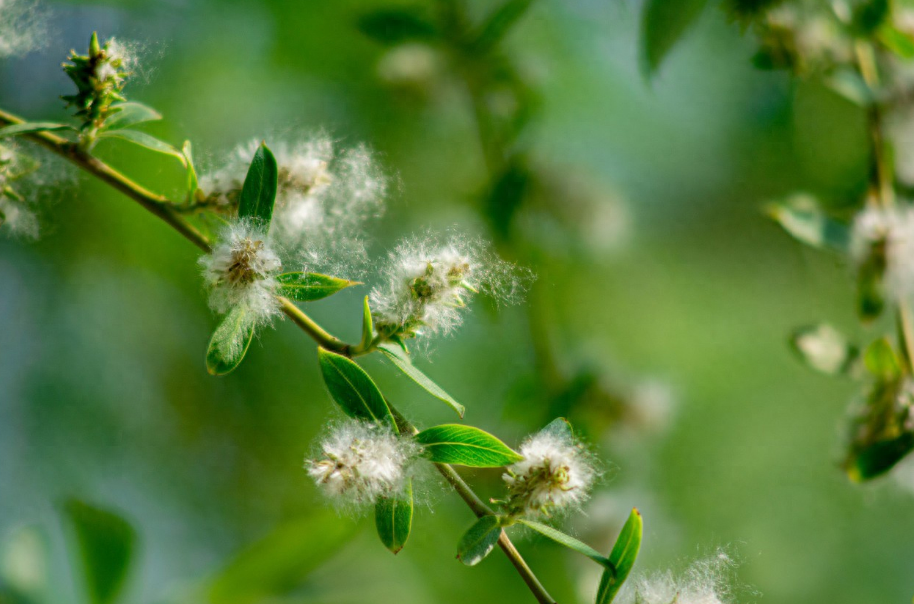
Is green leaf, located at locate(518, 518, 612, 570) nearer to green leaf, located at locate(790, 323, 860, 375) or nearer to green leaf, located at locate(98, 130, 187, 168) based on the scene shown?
green leaf, located at locate(98, 130, 187, 168)

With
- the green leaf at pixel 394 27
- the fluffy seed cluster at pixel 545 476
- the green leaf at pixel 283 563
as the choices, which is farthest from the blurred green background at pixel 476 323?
the fluffy seed cluster at pixel 545 476

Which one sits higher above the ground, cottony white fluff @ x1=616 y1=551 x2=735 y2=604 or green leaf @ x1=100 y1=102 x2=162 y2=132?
green leaf @ x1=100 y1=102 x2=162 y2=132

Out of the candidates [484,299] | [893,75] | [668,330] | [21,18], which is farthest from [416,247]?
[668,330]

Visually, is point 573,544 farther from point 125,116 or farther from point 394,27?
point 394,27

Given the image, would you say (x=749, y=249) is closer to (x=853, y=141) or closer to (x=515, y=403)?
(x=853, y=141)

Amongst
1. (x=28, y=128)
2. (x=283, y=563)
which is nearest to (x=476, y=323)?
(x=283, y=563)

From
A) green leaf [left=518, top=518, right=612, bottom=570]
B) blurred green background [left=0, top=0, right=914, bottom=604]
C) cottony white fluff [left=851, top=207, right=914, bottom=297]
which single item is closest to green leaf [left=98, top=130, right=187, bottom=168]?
green leaf [left=518, top=518, right=612, bottom=570]

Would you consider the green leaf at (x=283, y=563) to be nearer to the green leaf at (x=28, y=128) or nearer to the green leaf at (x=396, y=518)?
the green leaf at (x=396, y=518)
